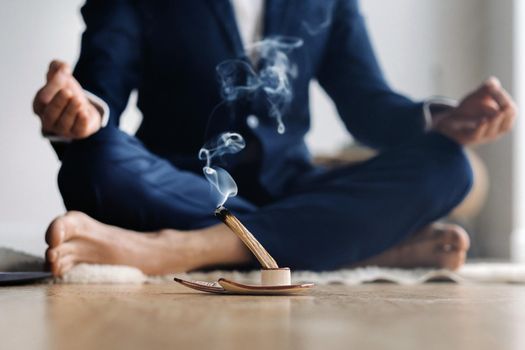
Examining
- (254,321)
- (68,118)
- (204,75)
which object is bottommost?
(254,321)

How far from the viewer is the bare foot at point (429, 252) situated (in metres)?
1.37

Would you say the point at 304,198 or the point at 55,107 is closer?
the point at 55,107

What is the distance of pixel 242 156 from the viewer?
133 cm

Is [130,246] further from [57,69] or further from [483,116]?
[483,116]

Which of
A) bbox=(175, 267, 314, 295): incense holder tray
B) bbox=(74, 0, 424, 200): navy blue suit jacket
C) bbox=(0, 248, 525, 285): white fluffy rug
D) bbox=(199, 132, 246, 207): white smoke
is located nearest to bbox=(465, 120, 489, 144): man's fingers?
bbox=(74, 0, 424, 200): navy blue suit jacket

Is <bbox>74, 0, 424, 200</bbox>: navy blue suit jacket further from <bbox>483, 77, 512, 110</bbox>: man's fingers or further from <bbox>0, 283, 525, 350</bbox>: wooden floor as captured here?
<bbox>0, 283, 525, 350</bbox>: wooden floor

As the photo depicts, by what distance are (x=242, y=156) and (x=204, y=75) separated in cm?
16

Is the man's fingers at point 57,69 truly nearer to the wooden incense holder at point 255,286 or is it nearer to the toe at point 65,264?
the toe at point 65,264

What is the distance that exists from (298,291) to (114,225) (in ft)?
1.41

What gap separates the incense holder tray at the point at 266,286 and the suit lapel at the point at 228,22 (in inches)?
23.0

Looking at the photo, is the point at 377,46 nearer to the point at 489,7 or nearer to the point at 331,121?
the point at 331,121

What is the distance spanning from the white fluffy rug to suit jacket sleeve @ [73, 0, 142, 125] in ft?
0.83

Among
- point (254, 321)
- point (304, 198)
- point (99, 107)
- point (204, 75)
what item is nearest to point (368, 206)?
point (304, 198)

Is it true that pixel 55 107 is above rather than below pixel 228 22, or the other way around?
below
